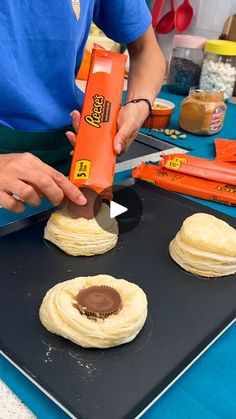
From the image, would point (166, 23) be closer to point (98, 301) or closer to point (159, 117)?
point (159, 117)

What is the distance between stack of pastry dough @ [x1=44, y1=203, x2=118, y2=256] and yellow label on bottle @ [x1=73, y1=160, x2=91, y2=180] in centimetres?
8

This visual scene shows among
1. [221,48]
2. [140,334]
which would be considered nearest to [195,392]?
[140,334]

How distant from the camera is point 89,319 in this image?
577 mm

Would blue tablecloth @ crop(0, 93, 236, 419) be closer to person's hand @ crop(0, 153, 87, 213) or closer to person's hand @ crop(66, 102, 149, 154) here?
person's hand @ crop(0, 153, 87, 213)

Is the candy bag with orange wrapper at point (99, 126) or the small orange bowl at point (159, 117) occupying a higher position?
the candy bag with orange wrapper at point (99, 126)

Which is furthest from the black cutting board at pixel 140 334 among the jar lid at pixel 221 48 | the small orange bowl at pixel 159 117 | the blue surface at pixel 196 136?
the jar lid at pixel 221 48

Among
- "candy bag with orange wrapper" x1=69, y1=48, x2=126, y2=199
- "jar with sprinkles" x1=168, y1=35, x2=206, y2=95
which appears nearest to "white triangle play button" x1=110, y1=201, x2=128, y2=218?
"candy bag with orange wrapper" x1=69, y1=48, x2=126, y2=199

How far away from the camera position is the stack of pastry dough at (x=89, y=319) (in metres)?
0.56

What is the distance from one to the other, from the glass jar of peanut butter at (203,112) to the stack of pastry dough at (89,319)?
32.2 inches

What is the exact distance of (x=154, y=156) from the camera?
123 cm

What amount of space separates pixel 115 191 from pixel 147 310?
0.38 metres

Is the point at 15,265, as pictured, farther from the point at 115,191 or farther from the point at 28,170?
the point at 115,191

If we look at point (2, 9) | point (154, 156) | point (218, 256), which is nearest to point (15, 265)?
point (218, 256)

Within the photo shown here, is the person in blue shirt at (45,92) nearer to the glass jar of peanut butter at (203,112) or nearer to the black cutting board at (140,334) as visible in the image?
the black cutting board at (140,334)
